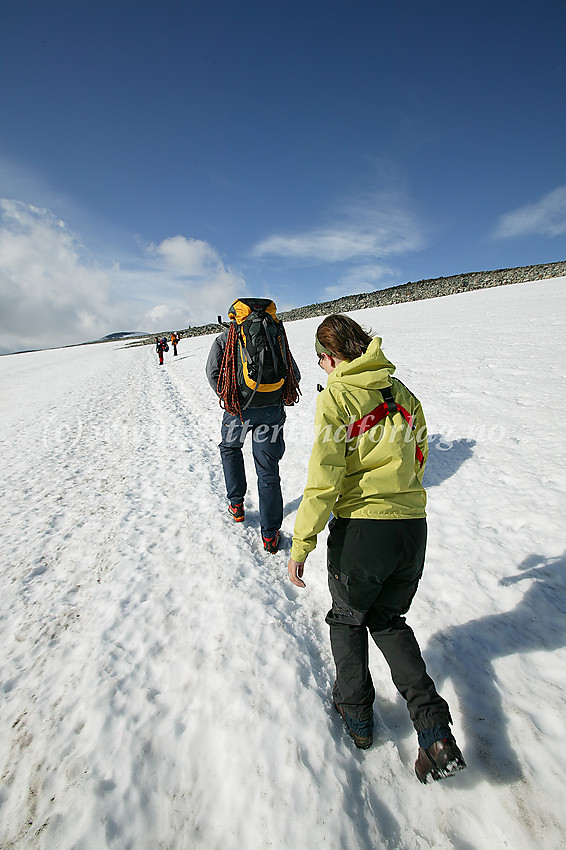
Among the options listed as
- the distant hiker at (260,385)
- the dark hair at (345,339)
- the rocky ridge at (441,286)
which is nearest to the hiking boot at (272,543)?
the distant hiker at (260,385)

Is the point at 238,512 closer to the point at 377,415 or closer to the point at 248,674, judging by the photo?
the point at 248,674

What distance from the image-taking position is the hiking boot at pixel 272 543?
360 cm

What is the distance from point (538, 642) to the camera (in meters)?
2.42

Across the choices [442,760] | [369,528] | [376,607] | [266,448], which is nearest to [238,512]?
[266,448]

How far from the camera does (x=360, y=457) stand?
184 cm

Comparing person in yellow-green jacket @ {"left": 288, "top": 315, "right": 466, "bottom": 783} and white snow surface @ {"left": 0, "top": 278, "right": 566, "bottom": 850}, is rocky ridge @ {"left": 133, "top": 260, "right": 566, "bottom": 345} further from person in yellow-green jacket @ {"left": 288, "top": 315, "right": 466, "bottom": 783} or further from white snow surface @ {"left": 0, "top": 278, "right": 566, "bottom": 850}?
person in yellow-green jacket @ {"left": 288, "top": 315, "right": 466, "bottom": 783}

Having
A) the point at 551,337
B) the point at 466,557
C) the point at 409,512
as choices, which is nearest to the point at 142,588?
the point at 409,512

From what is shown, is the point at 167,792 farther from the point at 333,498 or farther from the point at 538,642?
the point at 538,642

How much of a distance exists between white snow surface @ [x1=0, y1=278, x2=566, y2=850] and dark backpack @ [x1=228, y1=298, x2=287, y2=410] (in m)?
1.71

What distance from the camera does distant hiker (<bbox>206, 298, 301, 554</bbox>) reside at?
3.31 m

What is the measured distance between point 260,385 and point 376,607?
215cm

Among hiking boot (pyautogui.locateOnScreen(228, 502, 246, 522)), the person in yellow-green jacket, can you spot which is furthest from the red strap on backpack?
hiking boot (pyautogui.locateOnScreen(228, 502, 246, 522))

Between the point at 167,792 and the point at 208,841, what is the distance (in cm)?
30

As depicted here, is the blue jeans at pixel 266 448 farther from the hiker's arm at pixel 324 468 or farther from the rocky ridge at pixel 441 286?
the rocky ridge at pixel 441 286
